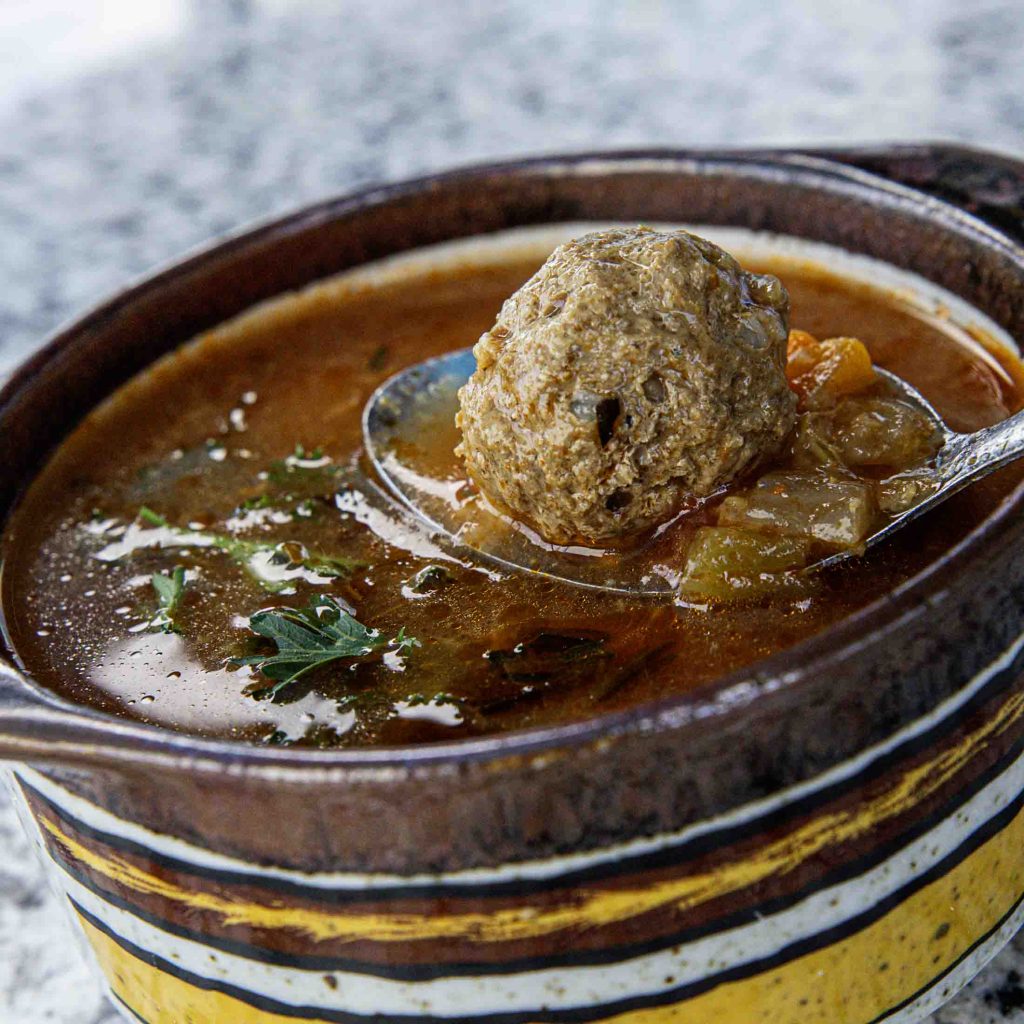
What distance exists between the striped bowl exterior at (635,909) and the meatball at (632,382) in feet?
1.40

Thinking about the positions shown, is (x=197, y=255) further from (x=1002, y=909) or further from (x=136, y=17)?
(x=136, y=17)

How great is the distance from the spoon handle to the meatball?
0.64 feet

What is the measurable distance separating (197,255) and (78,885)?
121cm

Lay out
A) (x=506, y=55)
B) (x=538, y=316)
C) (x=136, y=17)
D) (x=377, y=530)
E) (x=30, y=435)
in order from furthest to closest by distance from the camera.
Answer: (x=136, y=17) → (x=506, y=55) → (x=30, y=435) → (x=377, y=530) → (x=538, y=316)

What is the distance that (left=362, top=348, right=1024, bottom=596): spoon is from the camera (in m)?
1.54

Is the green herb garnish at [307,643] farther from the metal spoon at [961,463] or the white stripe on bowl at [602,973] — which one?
the metal spoon at [961,463]

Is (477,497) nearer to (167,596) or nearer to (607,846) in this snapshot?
(167,596)

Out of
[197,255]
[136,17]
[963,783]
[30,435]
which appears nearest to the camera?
[963,783]

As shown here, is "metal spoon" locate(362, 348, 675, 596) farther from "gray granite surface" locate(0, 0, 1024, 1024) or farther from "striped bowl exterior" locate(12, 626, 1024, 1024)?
"gray granite surface" locate(0, 0, 1024, 1024)

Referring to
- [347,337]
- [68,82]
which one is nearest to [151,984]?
[347,337]

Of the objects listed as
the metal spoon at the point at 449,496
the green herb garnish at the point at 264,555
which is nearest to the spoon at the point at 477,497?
the metal spoon at the point at 449,496

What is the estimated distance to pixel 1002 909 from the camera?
4.72 feet

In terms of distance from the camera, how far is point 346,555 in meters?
1.73

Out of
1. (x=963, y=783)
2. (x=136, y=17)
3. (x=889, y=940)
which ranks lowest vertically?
(x=889, y=940)
